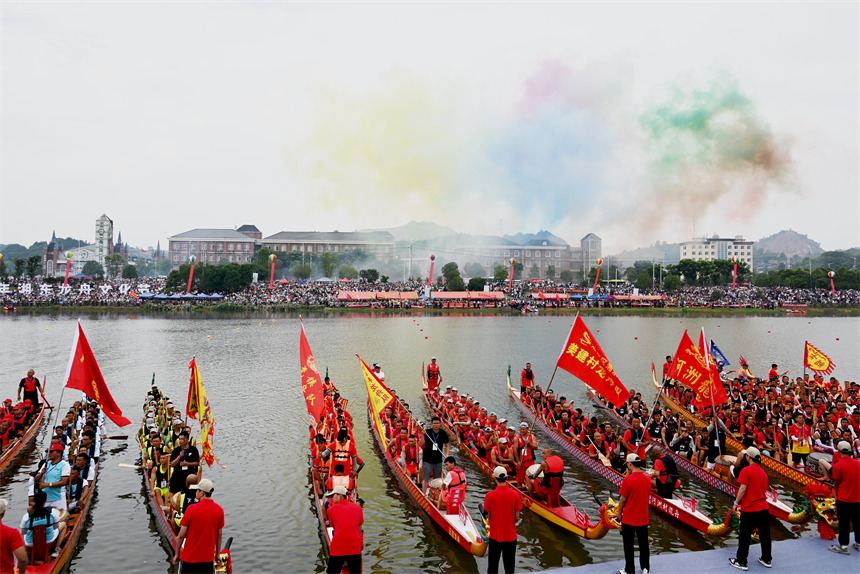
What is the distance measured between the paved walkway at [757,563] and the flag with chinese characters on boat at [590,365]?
473 centimetres

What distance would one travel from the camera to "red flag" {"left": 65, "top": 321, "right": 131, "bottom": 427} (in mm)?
13664

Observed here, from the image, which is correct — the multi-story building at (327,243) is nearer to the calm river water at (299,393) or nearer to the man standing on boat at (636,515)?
the calm river water at (299,393)

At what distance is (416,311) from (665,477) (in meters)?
72.6

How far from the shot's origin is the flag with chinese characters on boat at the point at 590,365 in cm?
1331

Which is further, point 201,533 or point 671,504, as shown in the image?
point 671,504

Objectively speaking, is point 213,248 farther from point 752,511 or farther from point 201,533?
point 752,511

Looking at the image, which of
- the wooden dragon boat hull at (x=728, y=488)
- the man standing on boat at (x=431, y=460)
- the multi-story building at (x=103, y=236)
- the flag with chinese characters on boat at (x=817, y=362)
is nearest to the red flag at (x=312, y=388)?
the man standing on boat at (x=431, y=460)

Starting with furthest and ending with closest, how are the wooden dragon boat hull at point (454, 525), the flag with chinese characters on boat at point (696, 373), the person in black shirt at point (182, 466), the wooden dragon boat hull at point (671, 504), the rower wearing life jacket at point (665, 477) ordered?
1. the flag with chinese characters on boat at point (696, 373)
2. the rower wearing life jacket at point (665, 477)
3. the person in black shirt at point (182, 466)
4. the wooden dragon boat hull at point (671, 504)
5. the wooden dragon boat hull at point (454, 525)

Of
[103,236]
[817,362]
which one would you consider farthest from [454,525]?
[103,236]

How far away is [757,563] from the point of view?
8.41 metres

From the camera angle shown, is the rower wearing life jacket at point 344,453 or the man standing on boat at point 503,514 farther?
the rower wearing life jacket at point 344,453

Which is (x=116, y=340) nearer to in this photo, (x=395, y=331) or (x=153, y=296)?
(x=395, y=331)

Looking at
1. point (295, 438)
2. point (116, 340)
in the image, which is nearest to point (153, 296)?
point (116, 340)

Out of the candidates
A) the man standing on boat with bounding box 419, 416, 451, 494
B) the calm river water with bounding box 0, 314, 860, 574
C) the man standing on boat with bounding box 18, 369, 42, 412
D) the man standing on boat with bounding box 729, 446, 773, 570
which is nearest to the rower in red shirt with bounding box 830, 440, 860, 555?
the man standing on boat with bounding box 729, 446, 773, 570
